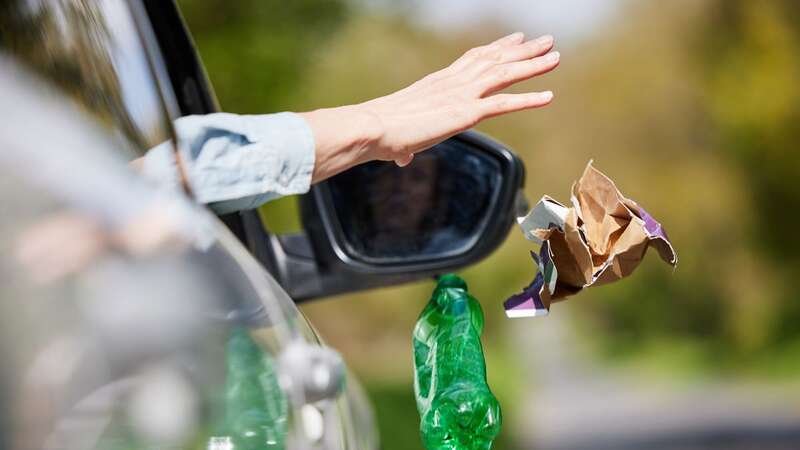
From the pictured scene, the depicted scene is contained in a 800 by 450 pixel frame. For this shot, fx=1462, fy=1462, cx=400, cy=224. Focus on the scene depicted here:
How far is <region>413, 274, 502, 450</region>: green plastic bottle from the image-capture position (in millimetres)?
1372

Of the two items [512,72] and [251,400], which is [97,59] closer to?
[251,400]

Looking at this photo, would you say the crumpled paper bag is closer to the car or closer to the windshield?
the car

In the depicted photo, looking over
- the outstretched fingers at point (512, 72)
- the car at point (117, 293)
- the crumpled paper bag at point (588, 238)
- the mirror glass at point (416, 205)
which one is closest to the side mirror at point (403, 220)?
the mirror glass at point (416, 205)

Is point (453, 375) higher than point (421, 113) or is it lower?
lower

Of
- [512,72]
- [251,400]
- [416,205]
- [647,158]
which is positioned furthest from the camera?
[647,158]

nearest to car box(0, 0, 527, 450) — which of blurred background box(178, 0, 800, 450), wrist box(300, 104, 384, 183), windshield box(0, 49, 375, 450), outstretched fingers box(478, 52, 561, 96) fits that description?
windshield box(0, 49, 375, 450)

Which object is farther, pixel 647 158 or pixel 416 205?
pixel 647 158

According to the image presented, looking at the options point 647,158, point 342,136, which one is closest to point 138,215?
point 342,136

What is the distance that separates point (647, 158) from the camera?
24.1 metres

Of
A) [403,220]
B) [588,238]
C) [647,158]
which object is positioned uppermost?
[588,238]

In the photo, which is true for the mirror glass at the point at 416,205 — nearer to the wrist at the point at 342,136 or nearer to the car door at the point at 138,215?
the wrist at the point at 342,136

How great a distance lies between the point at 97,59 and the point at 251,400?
14.3 inches

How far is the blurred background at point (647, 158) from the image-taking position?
19.3m

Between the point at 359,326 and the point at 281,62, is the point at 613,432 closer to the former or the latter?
the point at 359,326
